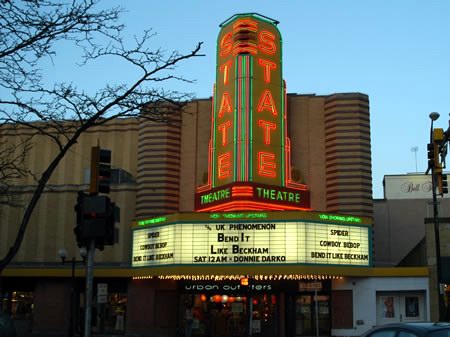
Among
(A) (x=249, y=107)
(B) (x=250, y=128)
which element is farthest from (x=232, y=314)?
(A) (x=249, y=107)

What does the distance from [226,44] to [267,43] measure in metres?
2.25

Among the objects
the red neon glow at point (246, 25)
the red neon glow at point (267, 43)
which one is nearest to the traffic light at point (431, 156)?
the red neon glow at point (267, 43)

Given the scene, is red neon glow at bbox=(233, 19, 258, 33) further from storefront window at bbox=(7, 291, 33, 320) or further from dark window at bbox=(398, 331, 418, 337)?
dark window at bbox=(398, 331, 418, 337)

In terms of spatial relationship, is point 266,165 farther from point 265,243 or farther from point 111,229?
point 111,229

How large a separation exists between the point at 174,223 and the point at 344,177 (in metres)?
10.1

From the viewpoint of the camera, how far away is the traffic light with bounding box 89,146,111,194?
13.9 metres

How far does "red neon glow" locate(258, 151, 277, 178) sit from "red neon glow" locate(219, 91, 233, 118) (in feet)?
9.62

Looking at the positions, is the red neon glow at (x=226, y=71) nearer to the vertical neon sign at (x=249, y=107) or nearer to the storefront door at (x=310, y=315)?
the vertical neon sign at (x=249, y=107)

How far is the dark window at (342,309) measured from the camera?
32.4m

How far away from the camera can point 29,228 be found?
39.7 meters

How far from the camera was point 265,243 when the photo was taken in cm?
3078

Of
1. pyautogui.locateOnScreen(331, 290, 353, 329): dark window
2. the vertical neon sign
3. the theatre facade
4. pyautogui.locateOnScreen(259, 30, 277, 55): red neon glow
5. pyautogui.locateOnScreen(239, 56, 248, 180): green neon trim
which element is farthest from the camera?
pyautogui.locateOnScreen(259, 30, 277, 55): red neon glow

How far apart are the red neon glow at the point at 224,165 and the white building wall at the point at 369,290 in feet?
26.1

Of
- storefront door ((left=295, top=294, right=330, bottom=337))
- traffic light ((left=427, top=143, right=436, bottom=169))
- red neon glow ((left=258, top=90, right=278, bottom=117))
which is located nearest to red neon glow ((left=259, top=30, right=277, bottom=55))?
red neon glow ((left=258, top=90, right=278, bottom=117))
